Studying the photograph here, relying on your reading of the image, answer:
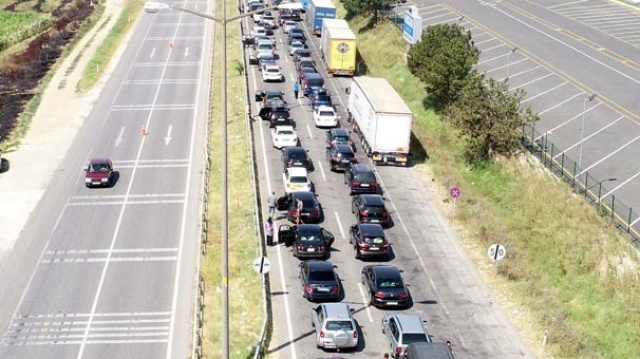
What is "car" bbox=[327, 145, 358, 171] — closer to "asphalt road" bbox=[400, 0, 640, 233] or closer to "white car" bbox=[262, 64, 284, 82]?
"asphalt road" bbox=[400, 0, 640, 233]

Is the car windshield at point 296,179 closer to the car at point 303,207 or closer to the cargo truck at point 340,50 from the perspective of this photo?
the car at point 303,207

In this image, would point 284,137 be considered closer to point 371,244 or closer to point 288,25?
point 371,244

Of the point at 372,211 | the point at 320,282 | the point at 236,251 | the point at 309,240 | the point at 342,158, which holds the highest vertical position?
the point at 320,282

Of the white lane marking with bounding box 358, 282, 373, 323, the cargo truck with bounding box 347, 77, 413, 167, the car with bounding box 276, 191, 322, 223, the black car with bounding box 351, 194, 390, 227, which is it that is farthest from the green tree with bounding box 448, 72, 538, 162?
the white lane marking with bounding box 358, 282, 373, 323

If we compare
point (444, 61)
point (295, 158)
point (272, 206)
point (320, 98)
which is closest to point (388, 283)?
point (272, 206)

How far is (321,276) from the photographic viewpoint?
118ft

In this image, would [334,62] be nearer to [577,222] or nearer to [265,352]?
[577,222]

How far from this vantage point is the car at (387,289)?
35.3 meters

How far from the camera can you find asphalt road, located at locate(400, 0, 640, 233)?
166 feet

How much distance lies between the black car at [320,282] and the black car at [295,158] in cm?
1620

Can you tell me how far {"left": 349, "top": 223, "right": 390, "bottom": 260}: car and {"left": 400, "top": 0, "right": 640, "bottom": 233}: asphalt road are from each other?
1203 cm

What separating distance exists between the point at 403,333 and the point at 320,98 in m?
38.2

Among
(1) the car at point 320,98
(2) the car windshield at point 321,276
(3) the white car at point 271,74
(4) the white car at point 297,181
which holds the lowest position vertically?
(3) the white car at point 271,74

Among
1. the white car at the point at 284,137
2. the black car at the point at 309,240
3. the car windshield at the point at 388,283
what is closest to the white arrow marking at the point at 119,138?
the white car at the point at 284,137
